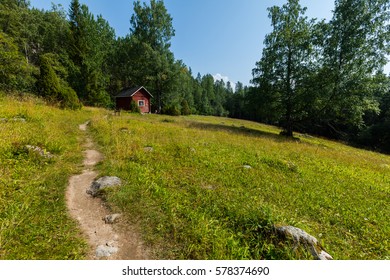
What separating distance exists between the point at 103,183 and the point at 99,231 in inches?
62.0

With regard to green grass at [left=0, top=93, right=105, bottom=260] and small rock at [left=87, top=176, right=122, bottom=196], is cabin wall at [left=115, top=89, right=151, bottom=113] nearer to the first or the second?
green grass at [left=0, top=93, right=105, bottom=260]

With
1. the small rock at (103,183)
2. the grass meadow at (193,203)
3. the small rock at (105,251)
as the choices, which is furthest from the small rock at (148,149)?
the small rock at (105,251)

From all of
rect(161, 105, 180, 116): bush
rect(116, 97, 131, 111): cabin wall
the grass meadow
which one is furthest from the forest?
the grass meadow

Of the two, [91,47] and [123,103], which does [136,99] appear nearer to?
[123,103]

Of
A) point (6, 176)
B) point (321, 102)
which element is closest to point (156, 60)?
point (321, 102)

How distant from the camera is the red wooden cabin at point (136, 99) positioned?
30216 millimetres

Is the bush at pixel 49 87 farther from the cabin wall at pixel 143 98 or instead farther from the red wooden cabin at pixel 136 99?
the cabin wall at pixel 143 98

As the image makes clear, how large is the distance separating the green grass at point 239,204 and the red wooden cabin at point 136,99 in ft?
81.4

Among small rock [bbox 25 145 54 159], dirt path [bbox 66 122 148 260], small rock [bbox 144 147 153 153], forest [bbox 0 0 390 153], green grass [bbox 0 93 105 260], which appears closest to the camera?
green grass [bbox 0 93 105 260]

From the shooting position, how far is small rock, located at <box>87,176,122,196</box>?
4.27 metres

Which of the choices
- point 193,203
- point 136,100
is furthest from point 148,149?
point 136,100

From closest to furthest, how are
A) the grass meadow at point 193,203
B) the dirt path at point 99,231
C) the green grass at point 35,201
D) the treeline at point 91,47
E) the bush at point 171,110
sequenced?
the green grass at point 35,201, the dirt path at point 99,231, the grass meadow at point 193,203, the treeline at point 91,47, the bush at point 171,110

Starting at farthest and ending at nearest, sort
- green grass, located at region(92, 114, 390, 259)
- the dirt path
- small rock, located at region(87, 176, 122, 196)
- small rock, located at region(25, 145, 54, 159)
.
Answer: small rock, located at region(25, 145, 54, 159)
small rock, located at region(87, 176, 122, 196)
green grass, located at region(92, 114, 390, 259)
the dirt path

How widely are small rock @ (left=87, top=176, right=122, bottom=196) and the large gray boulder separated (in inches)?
154
